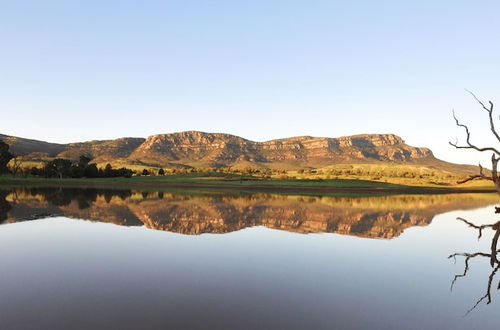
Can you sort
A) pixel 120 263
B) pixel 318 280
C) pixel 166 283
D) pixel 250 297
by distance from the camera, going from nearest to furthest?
1. pixel 250 297
2. pixel 166 283
3. pixel 318 280
4. pixel 120 263

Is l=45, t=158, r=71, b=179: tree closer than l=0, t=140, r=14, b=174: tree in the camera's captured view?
No

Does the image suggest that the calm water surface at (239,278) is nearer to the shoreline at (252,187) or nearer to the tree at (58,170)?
the shoreline at (252,187)

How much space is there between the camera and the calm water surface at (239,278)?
9609mm

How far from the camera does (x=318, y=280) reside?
45.0 feet

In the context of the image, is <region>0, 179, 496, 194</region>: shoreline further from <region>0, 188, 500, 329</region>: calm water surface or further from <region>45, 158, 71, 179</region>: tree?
<region>0, 188, 500, 329</region>: calm water surface

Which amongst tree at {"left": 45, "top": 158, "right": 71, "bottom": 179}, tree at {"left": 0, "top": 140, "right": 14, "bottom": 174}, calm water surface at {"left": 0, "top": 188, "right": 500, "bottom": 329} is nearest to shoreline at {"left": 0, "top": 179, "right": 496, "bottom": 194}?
tree at {"left": 45, "top": 158, "right": 71, "bottom": 179}

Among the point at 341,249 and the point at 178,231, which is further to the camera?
the point at 178,231

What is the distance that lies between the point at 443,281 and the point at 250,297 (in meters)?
8.48

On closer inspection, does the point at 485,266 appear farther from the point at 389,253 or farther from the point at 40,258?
the point at 40,258

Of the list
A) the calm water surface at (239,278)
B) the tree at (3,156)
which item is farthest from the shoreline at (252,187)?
the calm water surface at (239,278)

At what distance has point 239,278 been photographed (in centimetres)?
1375

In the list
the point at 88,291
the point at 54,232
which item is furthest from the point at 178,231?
the point at 88,291

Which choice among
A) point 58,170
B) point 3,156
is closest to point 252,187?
point 58,170

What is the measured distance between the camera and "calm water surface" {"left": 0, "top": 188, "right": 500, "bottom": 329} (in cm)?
961
